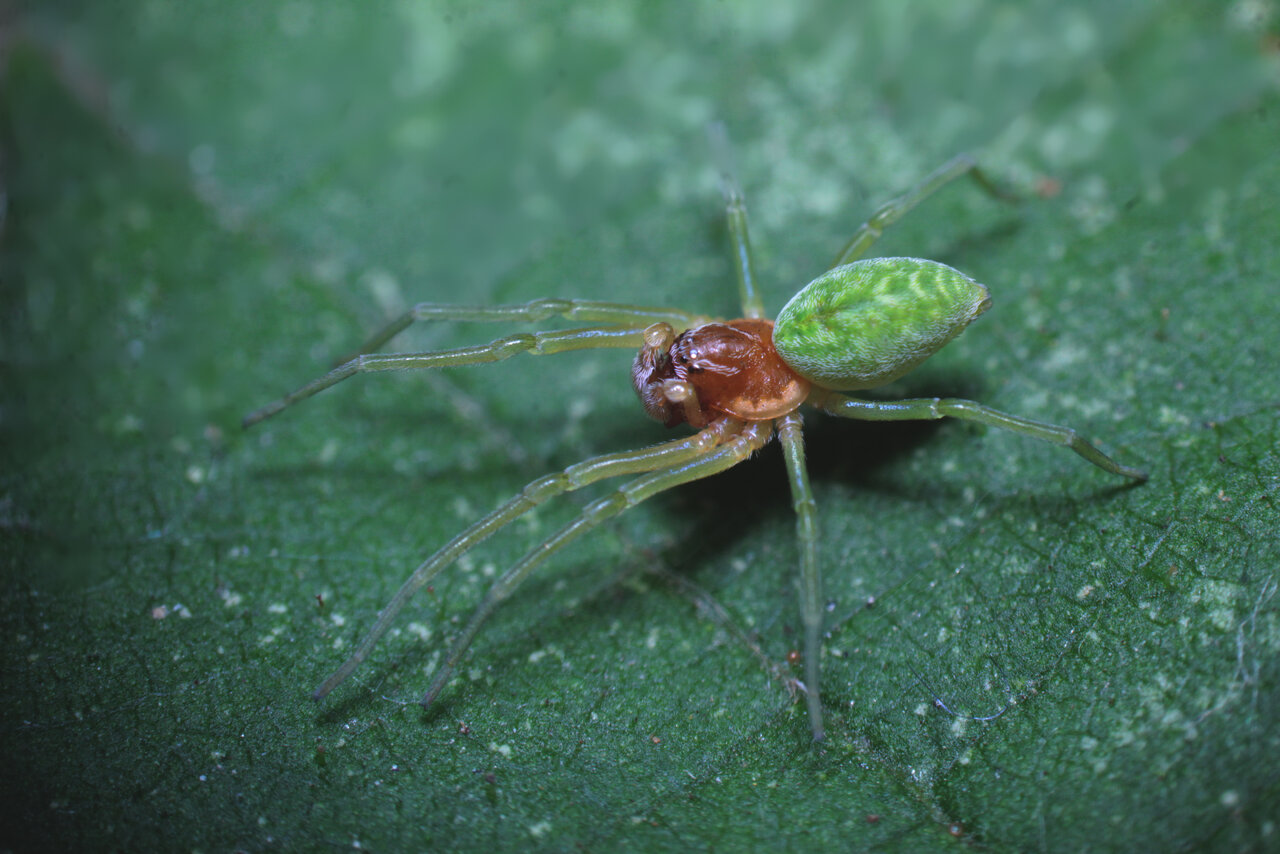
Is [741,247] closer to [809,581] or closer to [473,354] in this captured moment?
[473,354]

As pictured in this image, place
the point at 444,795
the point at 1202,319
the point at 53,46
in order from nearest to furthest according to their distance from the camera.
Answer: the point at 444,795 < the point at 1202,319 < the point at 53,46

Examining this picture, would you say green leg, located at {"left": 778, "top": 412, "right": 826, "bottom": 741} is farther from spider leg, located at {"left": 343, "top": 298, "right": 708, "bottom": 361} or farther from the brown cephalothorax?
spider leg, located at {"left": 343, "top": 298, "right": 708, "bottom": 361}

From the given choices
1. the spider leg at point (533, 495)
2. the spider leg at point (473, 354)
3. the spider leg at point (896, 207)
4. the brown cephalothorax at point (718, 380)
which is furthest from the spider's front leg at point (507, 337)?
the spider leg at point (896, 207)

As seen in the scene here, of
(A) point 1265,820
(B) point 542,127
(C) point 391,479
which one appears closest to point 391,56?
(B) point 542,127

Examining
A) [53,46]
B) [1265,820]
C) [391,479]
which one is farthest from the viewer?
[53,46]

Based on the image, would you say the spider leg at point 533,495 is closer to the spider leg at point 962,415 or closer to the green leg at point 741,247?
the spider leg at point 962,415

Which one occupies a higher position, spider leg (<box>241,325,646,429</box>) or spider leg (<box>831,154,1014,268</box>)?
spider leg (<box>241,325,646,429</box>)

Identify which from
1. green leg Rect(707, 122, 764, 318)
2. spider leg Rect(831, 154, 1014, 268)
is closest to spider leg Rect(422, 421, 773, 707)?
green leg Rect(707, 122, 764, 318)

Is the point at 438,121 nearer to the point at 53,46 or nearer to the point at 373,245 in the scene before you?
the point at 373,245
